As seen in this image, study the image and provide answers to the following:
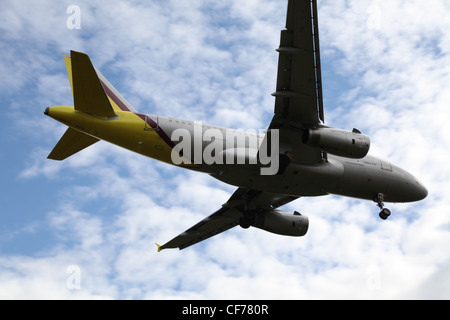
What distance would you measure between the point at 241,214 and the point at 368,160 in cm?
819

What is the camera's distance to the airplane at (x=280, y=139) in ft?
69.6

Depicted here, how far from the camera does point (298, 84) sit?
71.7 ft

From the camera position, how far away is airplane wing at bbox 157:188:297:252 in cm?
2955

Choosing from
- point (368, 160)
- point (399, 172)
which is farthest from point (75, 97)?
point (399, 172)

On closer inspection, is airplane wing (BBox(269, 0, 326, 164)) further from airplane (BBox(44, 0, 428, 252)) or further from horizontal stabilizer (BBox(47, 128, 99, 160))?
horizontal stabilizer (BBox(47, 128, 99, 160))

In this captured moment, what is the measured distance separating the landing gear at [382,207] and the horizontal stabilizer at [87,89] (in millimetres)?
13777

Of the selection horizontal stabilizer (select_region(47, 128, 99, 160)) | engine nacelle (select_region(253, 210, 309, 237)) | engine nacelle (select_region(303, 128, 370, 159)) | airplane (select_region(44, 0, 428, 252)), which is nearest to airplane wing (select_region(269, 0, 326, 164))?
airplane (select_region(44, 0, 428, 252))

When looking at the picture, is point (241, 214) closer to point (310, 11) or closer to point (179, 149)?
point (179, 149)

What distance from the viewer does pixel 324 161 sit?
25250 millimetres

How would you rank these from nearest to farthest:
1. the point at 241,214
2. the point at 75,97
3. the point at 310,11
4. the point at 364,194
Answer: the point at 310,11 → the point at 75,97 → the point at 364,194 → the point at 241,214

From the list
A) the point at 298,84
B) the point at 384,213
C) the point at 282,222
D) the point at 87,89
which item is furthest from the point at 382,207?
the point at 87,89

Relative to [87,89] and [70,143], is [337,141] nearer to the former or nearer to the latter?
[87,89]

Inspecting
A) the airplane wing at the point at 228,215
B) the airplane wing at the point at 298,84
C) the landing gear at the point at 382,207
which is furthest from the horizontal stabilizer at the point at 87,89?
the landing gear at the point at 382,207

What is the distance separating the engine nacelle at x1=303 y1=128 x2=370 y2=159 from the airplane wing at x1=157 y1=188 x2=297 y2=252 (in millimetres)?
6839
